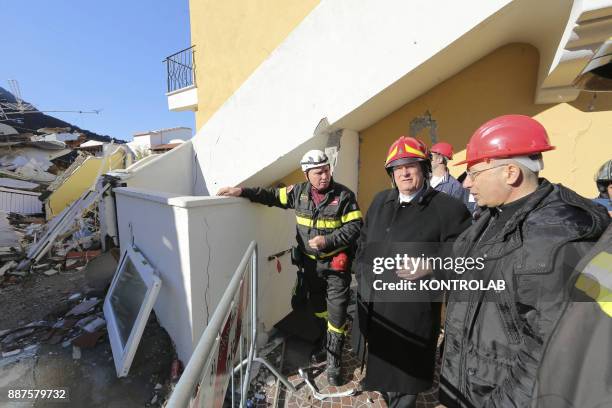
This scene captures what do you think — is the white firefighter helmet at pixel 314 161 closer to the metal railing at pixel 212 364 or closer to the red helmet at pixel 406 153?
the red helmet at pixel 406 153

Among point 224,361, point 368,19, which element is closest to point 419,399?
point 224,361

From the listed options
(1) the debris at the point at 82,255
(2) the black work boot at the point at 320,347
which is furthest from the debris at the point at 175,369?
(1) the debris at the point at 82,255

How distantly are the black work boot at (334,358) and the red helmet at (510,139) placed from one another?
2089 millimetres

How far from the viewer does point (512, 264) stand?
1018 millimetres

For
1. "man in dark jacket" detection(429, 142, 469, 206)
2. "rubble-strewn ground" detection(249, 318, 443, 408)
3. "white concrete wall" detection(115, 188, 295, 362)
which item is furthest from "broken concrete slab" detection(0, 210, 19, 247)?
"man in dark jacket" detection(429, 142, 469, 206)

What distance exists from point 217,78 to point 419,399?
7.20 metres

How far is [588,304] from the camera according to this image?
661 millimetres

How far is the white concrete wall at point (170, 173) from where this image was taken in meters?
3.99

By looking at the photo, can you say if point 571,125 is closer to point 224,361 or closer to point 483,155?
point 483,155

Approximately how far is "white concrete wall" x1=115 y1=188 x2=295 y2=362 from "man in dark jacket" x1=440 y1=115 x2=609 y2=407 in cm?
199

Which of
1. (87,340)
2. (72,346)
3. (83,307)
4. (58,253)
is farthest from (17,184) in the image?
(87,340)

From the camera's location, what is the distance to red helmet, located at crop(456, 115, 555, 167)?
1.14m

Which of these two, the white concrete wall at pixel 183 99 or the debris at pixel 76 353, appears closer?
the debris at pixel 76 353

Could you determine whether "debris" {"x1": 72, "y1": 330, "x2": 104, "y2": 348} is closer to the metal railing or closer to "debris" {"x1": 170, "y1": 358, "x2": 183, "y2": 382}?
"debris" {"x1": 170, "y1": 358, "x2": 183, "y2": 382}
